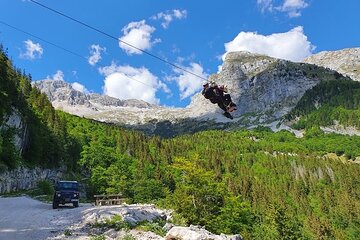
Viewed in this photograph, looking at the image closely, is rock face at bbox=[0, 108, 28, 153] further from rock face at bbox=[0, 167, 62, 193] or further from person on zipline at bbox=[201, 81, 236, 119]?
person on zipline at bbox=[201, 81, 236, 119]

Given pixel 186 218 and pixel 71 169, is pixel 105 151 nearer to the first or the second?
pixel 71 169

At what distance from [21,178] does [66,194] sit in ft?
84.8

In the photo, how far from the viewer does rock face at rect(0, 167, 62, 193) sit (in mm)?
50684

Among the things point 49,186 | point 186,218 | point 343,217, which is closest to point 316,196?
point 343,217

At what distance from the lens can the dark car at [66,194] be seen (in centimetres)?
3516

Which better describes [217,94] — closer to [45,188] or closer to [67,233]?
[67,233]

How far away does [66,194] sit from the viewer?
35.6 meters

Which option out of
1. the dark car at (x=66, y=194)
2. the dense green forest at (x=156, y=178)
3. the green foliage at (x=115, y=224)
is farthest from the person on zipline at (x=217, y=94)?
the dark car at (x=66, y=194)

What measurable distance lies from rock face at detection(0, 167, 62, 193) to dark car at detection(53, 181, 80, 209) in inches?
654

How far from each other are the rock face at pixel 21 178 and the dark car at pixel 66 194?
16.6m

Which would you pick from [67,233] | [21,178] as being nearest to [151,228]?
[67,233]

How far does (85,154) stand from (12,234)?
199ft

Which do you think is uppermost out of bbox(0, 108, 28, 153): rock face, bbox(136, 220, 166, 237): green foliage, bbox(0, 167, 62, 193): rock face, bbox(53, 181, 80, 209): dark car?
bbox(0, 108, 28, 153): rock face

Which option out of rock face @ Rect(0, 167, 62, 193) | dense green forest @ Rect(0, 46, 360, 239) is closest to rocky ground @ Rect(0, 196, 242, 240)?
dense green forest @ Rect(0, 46, 360, 239)
